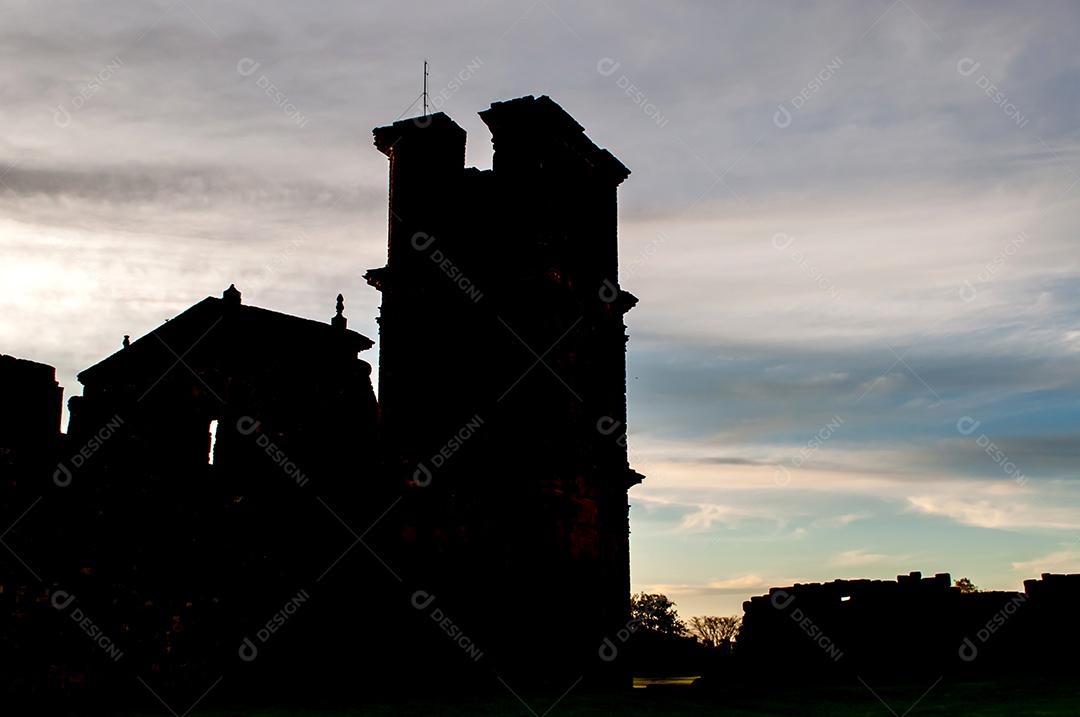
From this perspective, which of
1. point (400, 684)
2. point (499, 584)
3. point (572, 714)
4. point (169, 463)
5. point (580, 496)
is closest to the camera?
point (572, 714)

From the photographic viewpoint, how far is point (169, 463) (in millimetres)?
14664

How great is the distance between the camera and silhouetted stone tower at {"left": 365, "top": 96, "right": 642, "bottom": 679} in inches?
715

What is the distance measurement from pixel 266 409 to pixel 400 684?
467 cm

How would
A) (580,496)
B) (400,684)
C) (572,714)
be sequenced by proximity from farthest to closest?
(580,496) → (400,684) → (572,714)

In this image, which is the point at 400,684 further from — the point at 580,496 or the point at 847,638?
the point at 847,638

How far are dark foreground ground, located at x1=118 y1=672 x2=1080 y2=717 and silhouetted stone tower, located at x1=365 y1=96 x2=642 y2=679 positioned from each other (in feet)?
8.60

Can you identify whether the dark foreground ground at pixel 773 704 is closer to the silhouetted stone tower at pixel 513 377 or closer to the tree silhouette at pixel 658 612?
the silhouetted stone tower at pixel 513 377

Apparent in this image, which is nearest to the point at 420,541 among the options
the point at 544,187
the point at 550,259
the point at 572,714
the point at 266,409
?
the point at 266,409

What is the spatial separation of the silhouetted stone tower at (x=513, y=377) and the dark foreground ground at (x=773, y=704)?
262 cm

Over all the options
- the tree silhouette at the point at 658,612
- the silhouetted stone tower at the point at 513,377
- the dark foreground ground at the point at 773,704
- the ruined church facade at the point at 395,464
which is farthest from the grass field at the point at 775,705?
the tree silhouette at the point at 658,612

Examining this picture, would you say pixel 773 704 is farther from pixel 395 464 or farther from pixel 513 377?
pixel 513 377

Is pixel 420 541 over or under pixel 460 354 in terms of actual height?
under

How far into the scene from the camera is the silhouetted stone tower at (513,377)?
18156mm

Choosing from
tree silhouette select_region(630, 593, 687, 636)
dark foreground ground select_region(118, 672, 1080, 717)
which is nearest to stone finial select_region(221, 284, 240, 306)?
dark foreground ground select_region(118, 672, 1080, 717)
